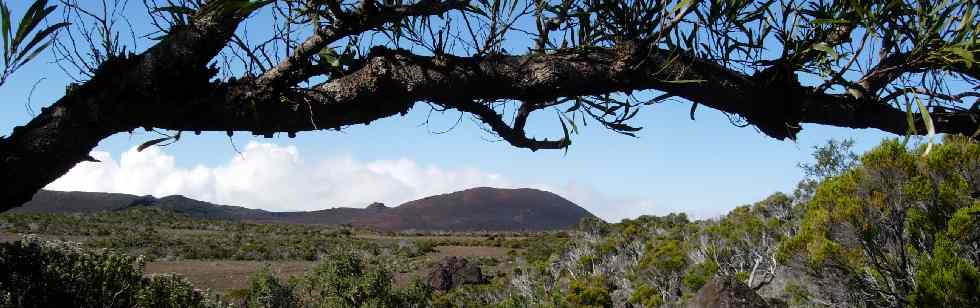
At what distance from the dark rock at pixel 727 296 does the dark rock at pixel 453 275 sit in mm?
17545

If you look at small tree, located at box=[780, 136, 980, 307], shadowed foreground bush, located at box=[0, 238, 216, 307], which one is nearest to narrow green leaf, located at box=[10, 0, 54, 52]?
shadowed foreground bush, located at box=[0, 238, 216, 307]

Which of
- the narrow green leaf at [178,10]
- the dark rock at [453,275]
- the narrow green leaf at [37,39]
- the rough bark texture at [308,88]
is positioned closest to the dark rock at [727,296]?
the rough bark texture at [308,88]

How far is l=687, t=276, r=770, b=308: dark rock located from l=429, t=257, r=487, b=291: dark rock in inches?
691

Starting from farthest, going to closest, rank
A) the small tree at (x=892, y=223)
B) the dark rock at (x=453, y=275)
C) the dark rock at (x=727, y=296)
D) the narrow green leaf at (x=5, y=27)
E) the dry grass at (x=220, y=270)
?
the dry grass at (x=220, y=270)
the dark rock at (x=453, y=275)
the small tree at (x=892, y=223)
the dark rock at (x=727, y=296)
the narrow green leaf at (x=5, y=27)

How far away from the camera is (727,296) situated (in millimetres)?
8258

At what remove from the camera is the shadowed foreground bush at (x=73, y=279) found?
648 cm

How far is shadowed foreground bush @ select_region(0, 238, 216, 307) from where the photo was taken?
648cm

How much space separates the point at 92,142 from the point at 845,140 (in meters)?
28.5

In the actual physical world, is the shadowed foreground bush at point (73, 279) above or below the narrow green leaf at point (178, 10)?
below

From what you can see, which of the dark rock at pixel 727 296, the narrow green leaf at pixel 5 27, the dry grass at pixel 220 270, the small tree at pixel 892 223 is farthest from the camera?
the dry grass at pixel 220 270

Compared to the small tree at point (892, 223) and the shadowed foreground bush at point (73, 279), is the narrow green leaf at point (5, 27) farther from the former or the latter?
the small tree at point (892, 223)

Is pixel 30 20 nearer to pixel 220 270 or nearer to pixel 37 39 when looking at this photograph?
pixel 37 39

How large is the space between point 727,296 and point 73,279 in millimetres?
7481

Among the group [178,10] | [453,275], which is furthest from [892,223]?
[453,275]
